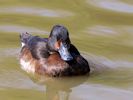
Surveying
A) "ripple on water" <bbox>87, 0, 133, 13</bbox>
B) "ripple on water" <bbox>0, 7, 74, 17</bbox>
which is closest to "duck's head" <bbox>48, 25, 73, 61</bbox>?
"ripple on water" <bbox>0, 7, 74, 17</bbox>

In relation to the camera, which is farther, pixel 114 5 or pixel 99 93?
pixel 114 5

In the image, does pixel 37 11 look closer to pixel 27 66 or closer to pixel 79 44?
pixel 79 44

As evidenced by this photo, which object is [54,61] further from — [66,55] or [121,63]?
[121,63]

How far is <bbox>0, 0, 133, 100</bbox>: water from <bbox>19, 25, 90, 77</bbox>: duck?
0.36ft

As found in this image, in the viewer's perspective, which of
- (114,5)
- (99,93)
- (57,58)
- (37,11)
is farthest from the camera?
(114,5)

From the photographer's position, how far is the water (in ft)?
29.2

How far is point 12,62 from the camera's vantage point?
9.95 meters

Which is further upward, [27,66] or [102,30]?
[102,30]

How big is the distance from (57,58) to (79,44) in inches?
53.0

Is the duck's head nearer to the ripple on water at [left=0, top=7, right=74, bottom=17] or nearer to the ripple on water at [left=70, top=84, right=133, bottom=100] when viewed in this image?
the ripple on water at [left=70, top=84, right=133, bottom=100]

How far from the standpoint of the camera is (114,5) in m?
12.7

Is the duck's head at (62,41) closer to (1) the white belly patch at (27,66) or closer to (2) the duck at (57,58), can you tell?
(2) the duck at (57,58)

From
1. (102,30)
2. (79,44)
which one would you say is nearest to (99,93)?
(79,44)

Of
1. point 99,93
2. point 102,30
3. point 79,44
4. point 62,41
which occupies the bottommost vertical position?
point 99,93
